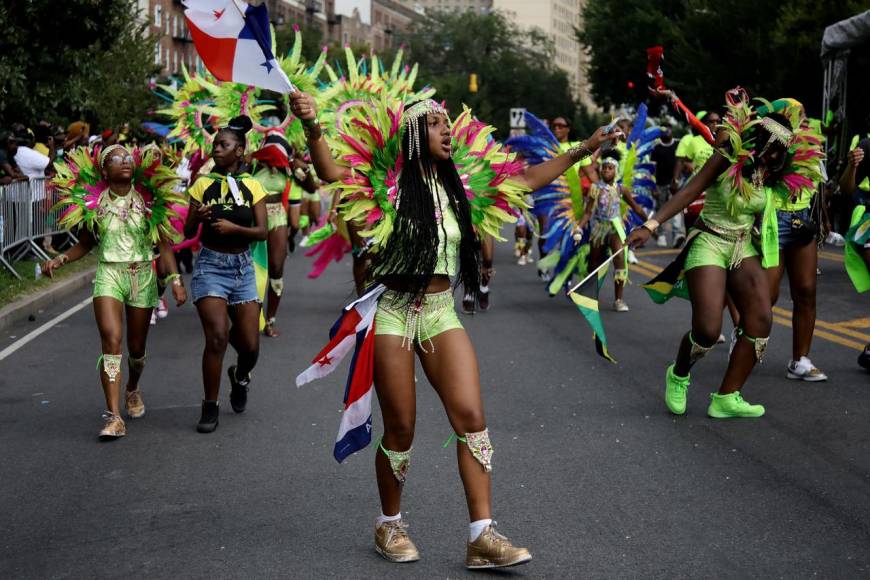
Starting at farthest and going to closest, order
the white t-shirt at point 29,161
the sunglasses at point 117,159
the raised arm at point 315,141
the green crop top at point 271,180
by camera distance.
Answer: the white t-shirt at point 29,161
the green crop top at point 271,180
the sunglasses at point 117,159
the raised arm at point 315,141

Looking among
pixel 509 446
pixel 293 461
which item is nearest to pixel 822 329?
pixel 509 446

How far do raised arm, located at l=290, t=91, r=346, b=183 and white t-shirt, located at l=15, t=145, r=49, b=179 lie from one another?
13222mm

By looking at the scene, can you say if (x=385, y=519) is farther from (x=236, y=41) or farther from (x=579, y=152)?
(x=236, y=41)

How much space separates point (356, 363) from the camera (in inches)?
209

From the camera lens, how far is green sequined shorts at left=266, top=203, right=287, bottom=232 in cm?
1166

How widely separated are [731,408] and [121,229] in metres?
3.92

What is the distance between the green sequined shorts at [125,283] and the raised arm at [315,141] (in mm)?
2912

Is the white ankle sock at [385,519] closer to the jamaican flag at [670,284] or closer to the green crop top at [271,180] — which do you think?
the jamaican flag at [670,284]

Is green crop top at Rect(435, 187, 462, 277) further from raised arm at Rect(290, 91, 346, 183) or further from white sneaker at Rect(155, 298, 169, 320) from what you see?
white sneaker at Rect(155, 298, 169, 320)

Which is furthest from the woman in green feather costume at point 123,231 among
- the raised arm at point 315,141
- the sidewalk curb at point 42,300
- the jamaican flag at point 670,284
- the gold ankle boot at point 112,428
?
the sidewalk curb at point 42,300

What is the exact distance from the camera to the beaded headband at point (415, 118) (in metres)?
5.27

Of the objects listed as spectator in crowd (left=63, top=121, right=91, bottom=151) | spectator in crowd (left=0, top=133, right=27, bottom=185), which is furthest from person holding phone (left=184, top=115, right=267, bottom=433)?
spectator in crowd (left=63, top=121, right=91, bottom=151)

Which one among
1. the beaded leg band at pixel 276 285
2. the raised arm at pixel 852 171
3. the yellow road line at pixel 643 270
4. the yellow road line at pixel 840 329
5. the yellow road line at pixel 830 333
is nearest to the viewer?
the raised arm at pixel 852 171

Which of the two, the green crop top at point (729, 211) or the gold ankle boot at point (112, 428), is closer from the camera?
the gold ankle boot at point (112, 428)
